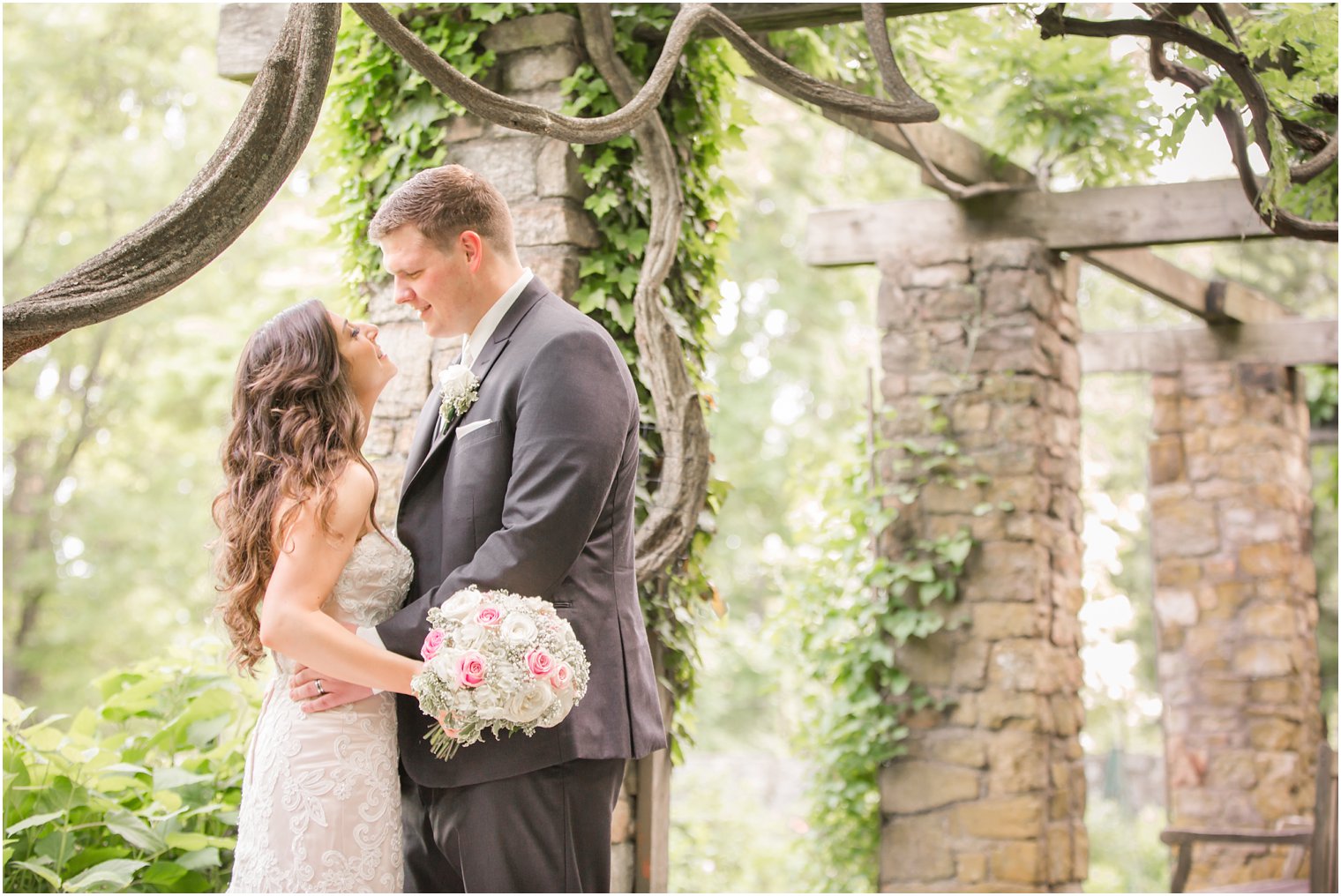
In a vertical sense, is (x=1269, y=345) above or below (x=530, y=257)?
above

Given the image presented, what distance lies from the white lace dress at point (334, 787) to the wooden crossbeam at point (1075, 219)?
3.84m

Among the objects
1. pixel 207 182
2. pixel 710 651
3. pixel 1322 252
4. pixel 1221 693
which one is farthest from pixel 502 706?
pixel 710 651

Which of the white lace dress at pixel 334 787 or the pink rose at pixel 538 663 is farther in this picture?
the white lace dress at pixel 334 787

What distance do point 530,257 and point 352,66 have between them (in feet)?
2.74

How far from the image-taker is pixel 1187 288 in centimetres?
662

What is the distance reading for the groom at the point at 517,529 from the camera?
2.11 meters

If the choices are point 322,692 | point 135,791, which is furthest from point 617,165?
point 135,791

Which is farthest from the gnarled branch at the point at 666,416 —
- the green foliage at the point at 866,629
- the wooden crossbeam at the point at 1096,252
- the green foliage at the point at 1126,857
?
the green foliage at the point at 1126,857

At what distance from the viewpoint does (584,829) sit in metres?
2.24

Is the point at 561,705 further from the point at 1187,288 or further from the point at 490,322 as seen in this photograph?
the point at 1187,288

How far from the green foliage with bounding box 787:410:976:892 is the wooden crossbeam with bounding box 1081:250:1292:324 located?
4.29 feet

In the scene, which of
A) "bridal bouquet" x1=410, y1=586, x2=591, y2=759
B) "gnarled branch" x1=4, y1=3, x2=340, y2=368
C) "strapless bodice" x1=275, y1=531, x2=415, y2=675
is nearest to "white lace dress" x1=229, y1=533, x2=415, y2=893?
"strapless bodice" x1=275, y1=531, x2=415, y2=675

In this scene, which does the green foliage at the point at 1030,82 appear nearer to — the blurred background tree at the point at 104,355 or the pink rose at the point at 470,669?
the pink rose at the point at 470,669

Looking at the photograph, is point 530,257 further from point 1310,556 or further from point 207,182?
point 1310,556
